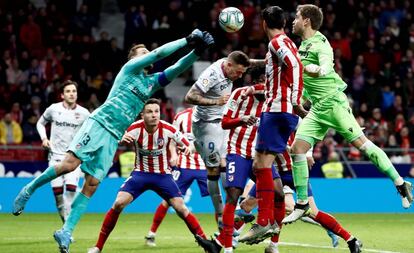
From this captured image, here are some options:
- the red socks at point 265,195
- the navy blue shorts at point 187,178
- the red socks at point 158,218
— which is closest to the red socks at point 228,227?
the red socks at point 265,195

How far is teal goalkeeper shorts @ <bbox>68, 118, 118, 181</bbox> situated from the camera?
1102cm

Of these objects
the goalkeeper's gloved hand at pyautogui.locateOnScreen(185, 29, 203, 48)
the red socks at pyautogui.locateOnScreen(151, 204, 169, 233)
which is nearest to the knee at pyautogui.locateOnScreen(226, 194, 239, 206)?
the goalkeeper's gloved hand at pyautogui.locateOnScreen(185, 29, 203, 48)

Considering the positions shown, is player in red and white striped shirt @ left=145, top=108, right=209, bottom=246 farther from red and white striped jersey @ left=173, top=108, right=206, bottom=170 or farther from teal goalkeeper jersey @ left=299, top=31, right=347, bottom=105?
teal goalkeeper jersey @ left=299, top=31, right=347, bottom=105

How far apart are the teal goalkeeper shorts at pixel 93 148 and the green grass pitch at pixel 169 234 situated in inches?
58.3

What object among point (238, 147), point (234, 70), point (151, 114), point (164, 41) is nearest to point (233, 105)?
point (238, 147)

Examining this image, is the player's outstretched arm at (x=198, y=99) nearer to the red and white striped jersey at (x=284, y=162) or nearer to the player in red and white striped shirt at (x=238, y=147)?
the player in red and white striped shirt at (x=238, y=147)

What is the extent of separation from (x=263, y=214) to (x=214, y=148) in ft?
Result: 9.41

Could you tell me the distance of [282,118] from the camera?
10.6 meters

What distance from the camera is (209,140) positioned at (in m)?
13.4

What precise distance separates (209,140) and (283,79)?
2.92 meters

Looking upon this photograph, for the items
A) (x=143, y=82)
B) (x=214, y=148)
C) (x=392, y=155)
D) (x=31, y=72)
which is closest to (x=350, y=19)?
(x=392, y=155)

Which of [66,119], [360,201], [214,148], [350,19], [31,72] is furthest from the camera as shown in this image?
[350,19]

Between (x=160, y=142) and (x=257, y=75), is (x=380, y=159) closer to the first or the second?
(x=257, y=75)

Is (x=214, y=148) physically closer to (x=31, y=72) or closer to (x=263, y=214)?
(x=263, y=214)
